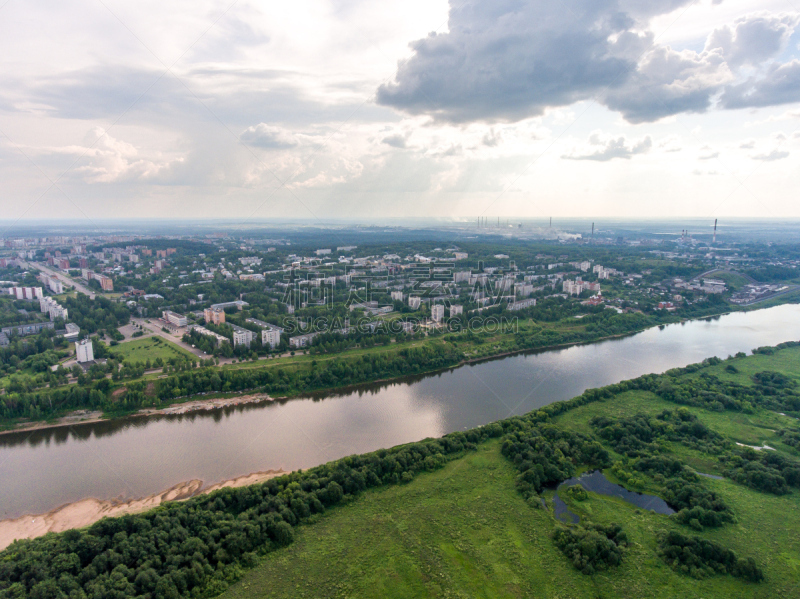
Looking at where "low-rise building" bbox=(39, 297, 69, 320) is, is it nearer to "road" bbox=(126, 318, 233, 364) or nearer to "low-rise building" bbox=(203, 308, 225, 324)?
"road" bbox=(126, 318, 233, 364)

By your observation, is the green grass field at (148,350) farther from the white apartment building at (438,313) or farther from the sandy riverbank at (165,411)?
the white apartment building at (438,313)

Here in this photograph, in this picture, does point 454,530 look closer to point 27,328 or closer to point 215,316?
point 215,316

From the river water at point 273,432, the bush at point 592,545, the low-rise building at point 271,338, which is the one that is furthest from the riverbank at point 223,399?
the bush at point 592,545

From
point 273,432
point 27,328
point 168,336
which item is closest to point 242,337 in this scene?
point 168,336

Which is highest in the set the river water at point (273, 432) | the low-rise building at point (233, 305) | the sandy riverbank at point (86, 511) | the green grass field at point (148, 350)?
the low-rise building at point (233, 305)

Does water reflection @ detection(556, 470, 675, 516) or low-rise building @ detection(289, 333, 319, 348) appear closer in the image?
water reflection @ detection(556, 470, 675, 516)

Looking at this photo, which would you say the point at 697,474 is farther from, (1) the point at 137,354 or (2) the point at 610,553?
(1) the point at 137,354

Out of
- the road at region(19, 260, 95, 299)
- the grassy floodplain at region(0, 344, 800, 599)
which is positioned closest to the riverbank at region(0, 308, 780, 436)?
the grassy floodplain at region(0, 344, 800, 599)
